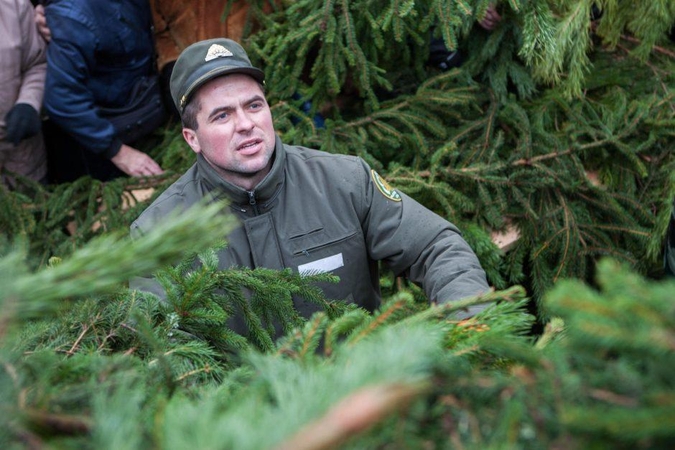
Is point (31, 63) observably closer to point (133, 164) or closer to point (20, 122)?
point (20, 122)

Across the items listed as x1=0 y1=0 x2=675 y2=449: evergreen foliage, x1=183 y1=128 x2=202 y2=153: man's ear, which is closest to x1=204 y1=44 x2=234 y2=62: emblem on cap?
x1=183 y1=128 x2=202 y2=153: man's ear

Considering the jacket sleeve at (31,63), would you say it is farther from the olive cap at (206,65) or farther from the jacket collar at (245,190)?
the jacket collar at (245,190)

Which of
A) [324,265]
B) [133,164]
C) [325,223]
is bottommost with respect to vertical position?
[324,265]

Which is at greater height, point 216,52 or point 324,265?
point 216,52

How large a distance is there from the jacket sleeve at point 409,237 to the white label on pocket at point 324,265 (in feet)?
0.44

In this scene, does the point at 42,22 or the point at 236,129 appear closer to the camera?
the point at 236,129

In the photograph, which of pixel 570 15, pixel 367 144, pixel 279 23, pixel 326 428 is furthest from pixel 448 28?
pixel 326 428

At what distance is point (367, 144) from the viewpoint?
3.08m

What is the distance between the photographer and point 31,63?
307cm

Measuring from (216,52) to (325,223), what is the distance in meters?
0.71

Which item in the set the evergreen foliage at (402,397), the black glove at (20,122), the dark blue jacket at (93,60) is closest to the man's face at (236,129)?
the dark blue jacket at (93,60)

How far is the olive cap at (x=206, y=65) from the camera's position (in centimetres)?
231

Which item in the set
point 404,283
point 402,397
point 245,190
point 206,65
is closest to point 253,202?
point 245,190

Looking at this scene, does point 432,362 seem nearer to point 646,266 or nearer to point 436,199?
point 436,199
